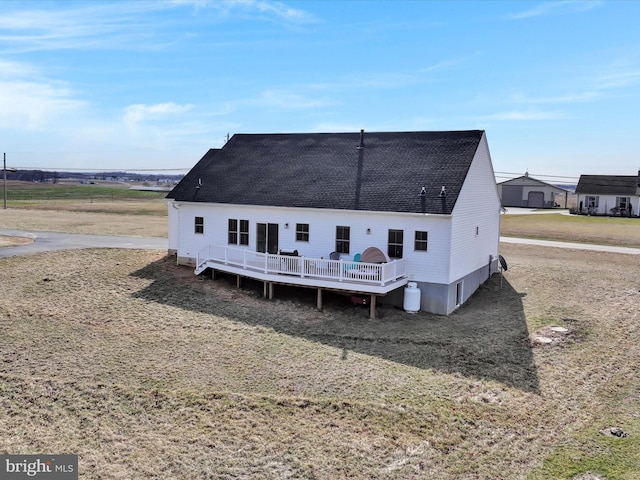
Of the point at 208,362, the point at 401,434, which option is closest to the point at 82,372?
the point at 208,362

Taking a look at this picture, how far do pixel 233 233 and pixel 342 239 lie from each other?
5.37 m

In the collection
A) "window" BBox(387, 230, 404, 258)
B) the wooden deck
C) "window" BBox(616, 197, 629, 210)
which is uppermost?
"window" BBox(616, 197, 629, 210)

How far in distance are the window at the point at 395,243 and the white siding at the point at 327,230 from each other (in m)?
0.16

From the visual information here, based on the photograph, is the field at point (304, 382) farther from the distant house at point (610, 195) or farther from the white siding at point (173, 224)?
the distant house at point (610, 195)

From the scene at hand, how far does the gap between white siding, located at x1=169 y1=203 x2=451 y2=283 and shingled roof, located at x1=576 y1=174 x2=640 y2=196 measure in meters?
50.5

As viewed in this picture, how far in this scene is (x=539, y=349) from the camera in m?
16.6

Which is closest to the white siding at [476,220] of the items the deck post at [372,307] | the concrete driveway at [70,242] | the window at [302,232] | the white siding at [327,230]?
the white siding at [327,230]

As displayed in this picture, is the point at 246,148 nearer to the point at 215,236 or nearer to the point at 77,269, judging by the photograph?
the point at 215,236

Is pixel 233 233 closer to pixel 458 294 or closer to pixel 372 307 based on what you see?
pixel 372 307

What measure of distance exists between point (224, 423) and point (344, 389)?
10.6ft

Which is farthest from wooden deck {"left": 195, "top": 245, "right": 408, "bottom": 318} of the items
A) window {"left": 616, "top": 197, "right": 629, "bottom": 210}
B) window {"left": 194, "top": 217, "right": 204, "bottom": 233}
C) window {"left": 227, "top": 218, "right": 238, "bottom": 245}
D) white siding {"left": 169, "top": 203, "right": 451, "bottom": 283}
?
window {"left": 616, "top": 197, "right": 629, "bottom": 210}

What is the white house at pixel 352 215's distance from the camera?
65.7ft

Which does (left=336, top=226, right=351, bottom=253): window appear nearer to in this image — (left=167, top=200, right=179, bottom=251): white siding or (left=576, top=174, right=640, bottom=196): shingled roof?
(left=167, top=200, right=179, bottom=251): white siding

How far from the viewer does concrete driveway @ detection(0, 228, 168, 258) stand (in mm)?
27422
